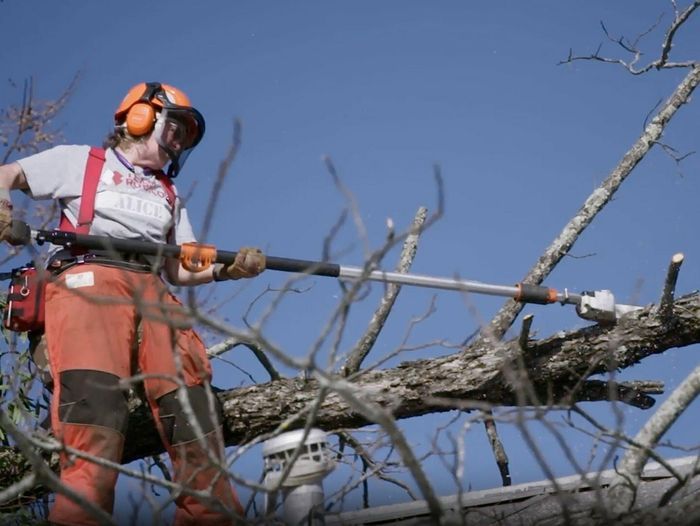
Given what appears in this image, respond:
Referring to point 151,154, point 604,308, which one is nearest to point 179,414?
point 151,154

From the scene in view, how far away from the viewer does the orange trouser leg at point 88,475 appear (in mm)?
3863

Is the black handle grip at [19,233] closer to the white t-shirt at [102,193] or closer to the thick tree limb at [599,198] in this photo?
the white t-shirt at [102,193]

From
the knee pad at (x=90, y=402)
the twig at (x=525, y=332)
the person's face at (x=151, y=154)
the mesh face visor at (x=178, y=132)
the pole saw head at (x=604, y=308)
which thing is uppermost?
the mesh face visor at (x=178, y=132)

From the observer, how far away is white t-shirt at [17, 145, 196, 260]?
4.79 meters

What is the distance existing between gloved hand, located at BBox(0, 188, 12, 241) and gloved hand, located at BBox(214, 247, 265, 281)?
1.05 metres

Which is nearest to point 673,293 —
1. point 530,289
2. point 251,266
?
point 530,289

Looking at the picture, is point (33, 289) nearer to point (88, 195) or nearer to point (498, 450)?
point (88, 195)

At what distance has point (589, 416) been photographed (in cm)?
273

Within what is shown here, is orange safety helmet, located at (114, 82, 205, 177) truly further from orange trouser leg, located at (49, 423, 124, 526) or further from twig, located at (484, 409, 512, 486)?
twig, located at (484, 409, 512, 486)

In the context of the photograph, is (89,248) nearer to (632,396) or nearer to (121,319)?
(121,319)

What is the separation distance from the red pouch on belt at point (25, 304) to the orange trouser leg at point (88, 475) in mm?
706

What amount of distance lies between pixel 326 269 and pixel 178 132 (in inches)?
41.2

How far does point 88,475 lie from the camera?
3.95m

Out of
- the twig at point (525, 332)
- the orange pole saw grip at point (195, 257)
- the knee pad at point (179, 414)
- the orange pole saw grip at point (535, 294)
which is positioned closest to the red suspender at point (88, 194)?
the orange pole saw grip at point (195, 257)
